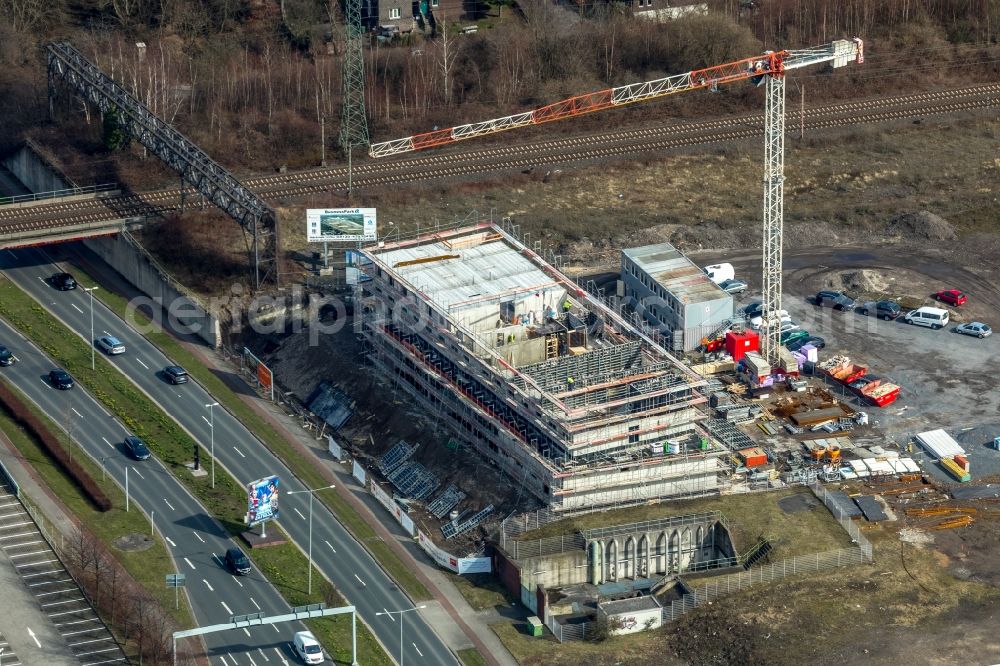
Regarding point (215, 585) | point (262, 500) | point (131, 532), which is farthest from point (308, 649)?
point (131, 532)

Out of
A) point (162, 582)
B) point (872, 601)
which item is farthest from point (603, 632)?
point (162, 582)

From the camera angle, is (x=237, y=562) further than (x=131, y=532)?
No

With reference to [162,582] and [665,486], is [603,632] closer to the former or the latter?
[665,486]

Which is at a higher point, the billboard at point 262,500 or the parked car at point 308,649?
the billboard at point 262,500

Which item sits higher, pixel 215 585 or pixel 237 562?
pixel 237 562

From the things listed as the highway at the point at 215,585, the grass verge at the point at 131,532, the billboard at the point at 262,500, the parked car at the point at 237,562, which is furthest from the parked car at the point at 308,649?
the billboard at the point at 262,500

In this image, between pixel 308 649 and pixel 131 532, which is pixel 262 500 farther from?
pixel 308 649

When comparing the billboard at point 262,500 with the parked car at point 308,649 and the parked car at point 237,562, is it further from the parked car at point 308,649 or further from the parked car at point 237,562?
the parked car at point 308,649
